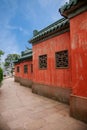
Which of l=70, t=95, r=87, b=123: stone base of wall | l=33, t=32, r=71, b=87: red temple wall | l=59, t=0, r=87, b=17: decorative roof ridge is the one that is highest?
l=59, t=0, r=87, b=17: decorative roof ridge

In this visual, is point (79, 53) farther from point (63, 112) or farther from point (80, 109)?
point (63, 112)

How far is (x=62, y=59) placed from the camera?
7480 mm

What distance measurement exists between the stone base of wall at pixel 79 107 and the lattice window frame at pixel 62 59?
2.50 metres

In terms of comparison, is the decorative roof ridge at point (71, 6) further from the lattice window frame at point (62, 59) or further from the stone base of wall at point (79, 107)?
the stone base of wall at point (79, 107)


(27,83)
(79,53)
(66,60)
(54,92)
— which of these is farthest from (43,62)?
(27,83)

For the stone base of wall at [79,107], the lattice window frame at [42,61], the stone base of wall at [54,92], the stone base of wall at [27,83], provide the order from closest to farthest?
the stone base of wall at [79,107] < the stone base of wall at [54,92] < the lattice window frame at [42,61] < the stone base of wall at [27,83]

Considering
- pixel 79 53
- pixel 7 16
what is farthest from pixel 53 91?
pixel 7 16

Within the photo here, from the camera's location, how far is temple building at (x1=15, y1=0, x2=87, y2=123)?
4.83 meters

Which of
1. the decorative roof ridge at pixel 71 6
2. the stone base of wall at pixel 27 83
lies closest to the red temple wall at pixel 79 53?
the decorative roof ridge at pixel 71 6

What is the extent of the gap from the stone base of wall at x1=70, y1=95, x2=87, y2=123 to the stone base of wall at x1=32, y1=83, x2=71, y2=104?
1889 millimetres

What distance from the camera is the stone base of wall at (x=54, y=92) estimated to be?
7186 mm

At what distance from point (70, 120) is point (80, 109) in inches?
22.4

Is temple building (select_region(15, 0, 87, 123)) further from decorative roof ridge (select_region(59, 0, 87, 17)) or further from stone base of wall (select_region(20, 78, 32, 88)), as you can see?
stone base of wall (select_region(20, 78, 32, 88))

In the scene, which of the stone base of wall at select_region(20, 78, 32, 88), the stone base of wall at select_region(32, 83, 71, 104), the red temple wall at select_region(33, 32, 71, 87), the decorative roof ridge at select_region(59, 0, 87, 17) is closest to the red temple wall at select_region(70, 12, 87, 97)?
the decorative roof ridge at select_region(59, 0, 87, 17)
